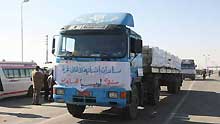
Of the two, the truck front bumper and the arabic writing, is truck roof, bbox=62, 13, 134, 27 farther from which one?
the truck front bumper

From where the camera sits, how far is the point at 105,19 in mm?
12633

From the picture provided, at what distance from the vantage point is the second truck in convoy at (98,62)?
470 inches

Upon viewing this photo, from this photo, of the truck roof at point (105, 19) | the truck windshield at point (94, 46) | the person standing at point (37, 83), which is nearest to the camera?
the truck windshield at point (94, 46)

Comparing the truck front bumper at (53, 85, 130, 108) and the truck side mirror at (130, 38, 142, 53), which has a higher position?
the truck side mirror at (130, 38, 142, 53)

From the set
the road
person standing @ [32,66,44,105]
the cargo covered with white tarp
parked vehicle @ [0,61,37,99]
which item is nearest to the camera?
the road

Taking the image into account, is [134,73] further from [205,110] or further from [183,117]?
[205,110]

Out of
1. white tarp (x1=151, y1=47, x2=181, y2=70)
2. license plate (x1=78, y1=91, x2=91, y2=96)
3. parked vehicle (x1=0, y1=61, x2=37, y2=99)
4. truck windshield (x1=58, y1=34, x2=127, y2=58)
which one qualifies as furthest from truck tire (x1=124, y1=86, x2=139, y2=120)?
parked vehicle (x1=0, y1=61, x2=37, y2=99)

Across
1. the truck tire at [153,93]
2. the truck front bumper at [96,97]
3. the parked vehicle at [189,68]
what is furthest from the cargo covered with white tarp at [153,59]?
the parked vehicle at [189,68]

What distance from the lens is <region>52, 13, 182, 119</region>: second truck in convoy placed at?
11.9 meters

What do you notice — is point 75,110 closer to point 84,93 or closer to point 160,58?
point 84,93

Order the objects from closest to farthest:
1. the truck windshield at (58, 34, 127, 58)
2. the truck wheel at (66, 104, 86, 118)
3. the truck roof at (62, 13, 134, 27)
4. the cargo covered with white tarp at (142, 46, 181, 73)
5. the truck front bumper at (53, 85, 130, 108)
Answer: the truck front bumper at (53, 85, 130, 108) < the truck windshield at (58, 34, 127, 58) < the truck roof at (62, 13, 134, 27) < the truck wheel at (66, 104, 86, 118) < the cargo covered with white tarp at (142, 46, 181, 73)

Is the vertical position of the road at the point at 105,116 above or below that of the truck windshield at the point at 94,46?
below

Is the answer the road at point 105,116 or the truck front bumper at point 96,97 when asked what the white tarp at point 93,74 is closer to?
the truck front bumper at point 96,97

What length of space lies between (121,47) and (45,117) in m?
3.78
